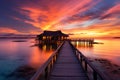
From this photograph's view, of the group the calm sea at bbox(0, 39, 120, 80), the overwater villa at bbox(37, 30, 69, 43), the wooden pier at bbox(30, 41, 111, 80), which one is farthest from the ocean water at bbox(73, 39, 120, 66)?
the wooden pier at bbox(30, 41, 111, 80)

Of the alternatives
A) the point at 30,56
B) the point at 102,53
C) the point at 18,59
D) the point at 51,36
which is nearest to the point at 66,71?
the point at 18,59

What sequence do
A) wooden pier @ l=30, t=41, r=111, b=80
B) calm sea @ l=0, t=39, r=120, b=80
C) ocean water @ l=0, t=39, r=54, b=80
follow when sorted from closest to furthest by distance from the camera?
wooden pier @ l=30, t=41, r=111, b=80
ocean water @ l=0, t=39, r=54, b=80
calm sea @ l=0, t=39, r=120, b=80

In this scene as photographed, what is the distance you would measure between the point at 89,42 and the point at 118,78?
51.8 m

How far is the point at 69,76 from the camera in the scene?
6.44m

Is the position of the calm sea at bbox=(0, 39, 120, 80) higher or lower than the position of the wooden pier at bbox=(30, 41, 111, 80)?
lower

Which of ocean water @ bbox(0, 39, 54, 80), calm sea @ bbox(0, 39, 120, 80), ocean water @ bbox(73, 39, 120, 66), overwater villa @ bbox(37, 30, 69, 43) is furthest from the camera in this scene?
overwater villa @ bbox(37, 30, 69, 43)

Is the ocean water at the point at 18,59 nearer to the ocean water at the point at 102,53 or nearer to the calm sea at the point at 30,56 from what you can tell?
the calm sea at the point at 30,56

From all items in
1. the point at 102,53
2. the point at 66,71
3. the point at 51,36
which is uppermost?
the point at 51,36

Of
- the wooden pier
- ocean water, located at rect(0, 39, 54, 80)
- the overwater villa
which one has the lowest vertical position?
ocean water, located at rect(0, 39, 54, 80)

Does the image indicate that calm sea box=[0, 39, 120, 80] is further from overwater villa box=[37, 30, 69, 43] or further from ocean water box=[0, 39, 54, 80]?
overwater villa box=[37, 30, 69, 43]

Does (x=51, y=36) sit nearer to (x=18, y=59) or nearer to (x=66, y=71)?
(x=18, y=59)

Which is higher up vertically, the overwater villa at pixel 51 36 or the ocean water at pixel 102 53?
the overwater villa at pixel 51 36

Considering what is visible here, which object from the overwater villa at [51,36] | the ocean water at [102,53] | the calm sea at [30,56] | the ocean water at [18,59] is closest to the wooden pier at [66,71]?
the ocean water at [18,59]

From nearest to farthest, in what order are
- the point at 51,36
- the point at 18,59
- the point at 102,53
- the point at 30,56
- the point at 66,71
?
the point at 66,71 → the point at 18,59 → the point at 30,56 → the point at 102,53 → the point at 51,36
